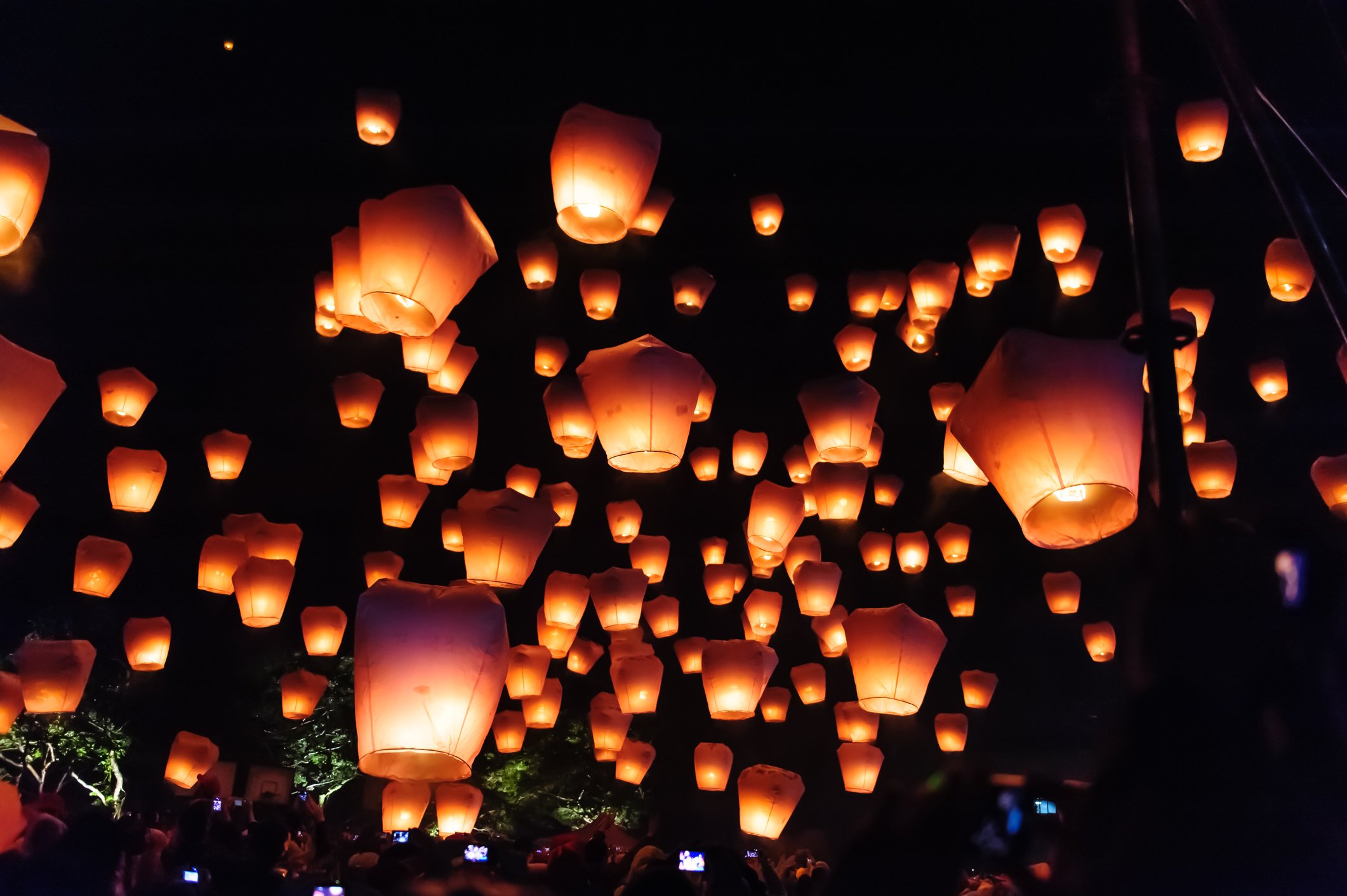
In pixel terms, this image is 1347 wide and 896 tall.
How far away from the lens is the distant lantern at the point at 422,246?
448 centimetres

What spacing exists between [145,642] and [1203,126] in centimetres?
984

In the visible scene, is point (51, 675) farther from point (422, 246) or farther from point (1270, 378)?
point (1270, 378)

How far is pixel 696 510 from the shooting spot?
Result: 43.4ft

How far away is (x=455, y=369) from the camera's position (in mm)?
8102

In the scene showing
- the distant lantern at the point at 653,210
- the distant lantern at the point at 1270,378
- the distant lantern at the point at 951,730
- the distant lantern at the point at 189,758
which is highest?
the distant lantern at the point at 653,210

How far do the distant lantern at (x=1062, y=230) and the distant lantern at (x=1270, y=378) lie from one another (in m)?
1.80

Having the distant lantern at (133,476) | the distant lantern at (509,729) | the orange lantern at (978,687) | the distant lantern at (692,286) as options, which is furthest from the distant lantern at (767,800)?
the distant lantern at (133,476)

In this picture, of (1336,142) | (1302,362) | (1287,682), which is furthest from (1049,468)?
(1302,362)

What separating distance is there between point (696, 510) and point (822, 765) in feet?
15.1

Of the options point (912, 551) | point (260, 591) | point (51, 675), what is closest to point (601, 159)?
point (260, 591)

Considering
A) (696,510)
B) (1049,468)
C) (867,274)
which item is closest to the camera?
(1049,468)

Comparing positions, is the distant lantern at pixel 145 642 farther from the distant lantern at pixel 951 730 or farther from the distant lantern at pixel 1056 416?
the distant lantern at pixel 1056 416

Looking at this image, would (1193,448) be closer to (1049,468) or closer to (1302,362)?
(1302,362)

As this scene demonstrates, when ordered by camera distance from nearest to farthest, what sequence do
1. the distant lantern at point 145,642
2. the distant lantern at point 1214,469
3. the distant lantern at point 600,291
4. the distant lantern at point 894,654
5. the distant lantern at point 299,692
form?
the distant lantern at point 894,654
the distant lantern at point 1214,469
the distant lantern at point 600,291
the distant lantern at point 145,642
the distant lantern at point 299,692
